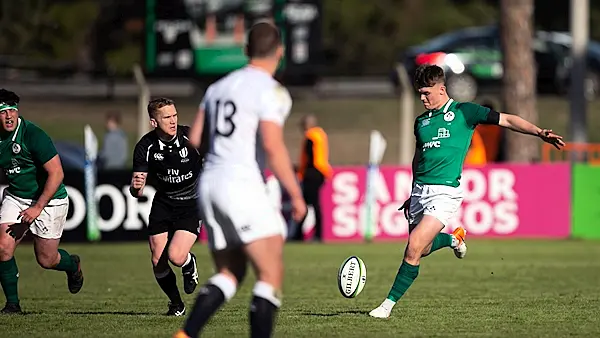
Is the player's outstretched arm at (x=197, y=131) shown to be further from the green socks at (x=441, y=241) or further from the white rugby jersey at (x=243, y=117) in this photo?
the green socks at (x=441, y=241)

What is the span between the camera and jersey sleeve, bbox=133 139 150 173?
10.9m

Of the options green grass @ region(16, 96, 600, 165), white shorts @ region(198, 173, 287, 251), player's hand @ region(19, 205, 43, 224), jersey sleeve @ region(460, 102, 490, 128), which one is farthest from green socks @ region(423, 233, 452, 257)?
green grass @ region(16, 96, 600, 165)

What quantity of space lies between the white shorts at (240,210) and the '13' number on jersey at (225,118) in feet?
0.86

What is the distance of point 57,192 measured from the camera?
11.5 metres

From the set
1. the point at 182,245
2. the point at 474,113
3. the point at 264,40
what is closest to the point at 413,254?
the point at 474,113

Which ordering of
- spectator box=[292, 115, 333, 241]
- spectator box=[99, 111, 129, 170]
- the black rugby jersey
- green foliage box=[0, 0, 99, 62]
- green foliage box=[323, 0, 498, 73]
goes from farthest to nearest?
green foliage box=[323, 0, 498, 73], green foliage box=[0, 0, 99, 62], spectator box=[99, 111, 129, 170], spectator box=[292, 115, 333, 241], the black rugby jersey

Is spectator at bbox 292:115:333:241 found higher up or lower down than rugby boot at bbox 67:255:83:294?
higher up

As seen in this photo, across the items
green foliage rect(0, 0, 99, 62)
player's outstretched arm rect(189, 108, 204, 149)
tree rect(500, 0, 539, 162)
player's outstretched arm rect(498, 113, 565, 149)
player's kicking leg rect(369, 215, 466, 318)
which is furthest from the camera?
green foliage rect(0, 0, 99, 62)

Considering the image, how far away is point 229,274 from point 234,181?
64 centimetres

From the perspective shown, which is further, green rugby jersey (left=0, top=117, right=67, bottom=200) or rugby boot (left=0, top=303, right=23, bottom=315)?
rugby boot (left=0, top=303, right=23, bottom=315)

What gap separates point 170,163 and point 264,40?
3.27 meters

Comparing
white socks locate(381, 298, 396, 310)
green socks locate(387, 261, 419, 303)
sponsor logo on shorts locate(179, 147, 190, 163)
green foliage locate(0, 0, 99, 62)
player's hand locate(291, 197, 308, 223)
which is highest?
green foliage locate(0, 0, 99, 62)

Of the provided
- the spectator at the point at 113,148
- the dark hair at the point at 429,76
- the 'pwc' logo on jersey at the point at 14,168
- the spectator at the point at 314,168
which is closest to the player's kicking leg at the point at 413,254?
the dark hair at the point at 429,76

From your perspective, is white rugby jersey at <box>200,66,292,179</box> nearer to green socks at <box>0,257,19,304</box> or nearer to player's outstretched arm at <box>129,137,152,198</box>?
player's outstretched arm at <box>129,137,152,198</box>
